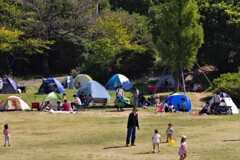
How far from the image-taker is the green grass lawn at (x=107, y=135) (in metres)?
23.4

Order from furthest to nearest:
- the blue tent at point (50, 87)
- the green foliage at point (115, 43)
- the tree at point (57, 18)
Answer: the tree at point (57, 18) → the green foliage at point (115, 43) → the blue tent at point (50, 87)

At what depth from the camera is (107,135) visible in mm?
29094

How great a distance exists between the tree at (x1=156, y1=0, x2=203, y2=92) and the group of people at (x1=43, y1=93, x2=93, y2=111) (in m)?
7.97

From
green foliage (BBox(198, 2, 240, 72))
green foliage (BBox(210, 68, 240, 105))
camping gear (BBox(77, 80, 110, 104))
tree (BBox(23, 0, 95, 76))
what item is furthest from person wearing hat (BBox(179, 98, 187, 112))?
tree (BBox(23, 0, 95, 76))

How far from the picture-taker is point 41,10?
69.6 metres

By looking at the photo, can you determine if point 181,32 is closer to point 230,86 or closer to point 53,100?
point 230,86

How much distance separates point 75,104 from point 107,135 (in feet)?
41.1

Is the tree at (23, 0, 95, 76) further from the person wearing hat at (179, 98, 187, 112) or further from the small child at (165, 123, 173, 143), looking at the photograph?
the small child at (165, 123, 173, 143)

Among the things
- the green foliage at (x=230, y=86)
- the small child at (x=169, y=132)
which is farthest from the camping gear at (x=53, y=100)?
the small child at (x=169, y=132)

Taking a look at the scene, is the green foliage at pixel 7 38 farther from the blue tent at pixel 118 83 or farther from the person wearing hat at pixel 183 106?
the person wearing hat at pixel 183 106

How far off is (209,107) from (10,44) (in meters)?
31.5

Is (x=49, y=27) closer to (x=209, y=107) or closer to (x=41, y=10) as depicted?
(x=41, y=10)

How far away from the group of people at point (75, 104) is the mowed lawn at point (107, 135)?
998mm

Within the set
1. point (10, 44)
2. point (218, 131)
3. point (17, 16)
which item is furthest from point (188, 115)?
point (17, 16)
